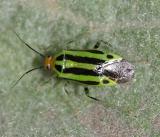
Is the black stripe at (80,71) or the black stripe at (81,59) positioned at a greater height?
the black stripe at (81,59)

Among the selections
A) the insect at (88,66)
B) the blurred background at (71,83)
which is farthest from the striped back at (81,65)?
the blurred background at (71,83)

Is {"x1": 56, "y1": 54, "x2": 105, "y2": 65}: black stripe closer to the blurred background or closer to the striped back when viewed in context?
the striped back

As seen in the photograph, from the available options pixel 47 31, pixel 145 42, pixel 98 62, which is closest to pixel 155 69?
pixel 145 42

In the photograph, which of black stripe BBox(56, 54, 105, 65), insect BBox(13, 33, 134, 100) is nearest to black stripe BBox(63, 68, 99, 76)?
insect BBox(13, 33, 134, 100)

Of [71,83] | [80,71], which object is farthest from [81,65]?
[71,83]

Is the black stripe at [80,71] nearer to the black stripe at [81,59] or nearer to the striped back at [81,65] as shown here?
the striped back at [81,65]

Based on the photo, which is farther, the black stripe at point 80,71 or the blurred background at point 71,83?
the blurred background at point 71,83
